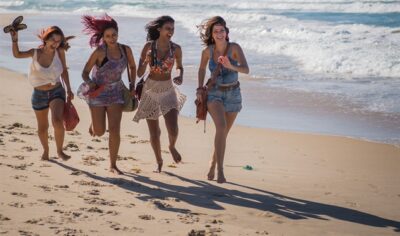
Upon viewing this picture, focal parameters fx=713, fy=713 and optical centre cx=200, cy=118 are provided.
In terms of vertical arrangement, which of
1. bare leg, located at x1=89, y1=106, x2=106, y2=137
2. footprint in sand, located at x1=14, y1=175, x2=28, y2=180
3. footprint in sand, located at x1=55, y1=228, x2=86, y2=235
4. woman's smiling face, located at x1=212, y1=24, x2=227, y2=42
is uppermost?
woman's smiling face, located at x1=212, y1=24, x2=227, y2=42

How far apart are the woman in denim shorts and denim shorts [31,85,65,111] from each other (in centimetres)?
145

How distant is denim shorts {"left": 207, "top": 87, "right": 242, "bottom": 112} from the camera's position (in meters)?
6.85

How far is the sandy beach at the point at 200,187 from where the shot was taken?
17.2 ft

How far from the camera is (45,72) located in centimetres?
709

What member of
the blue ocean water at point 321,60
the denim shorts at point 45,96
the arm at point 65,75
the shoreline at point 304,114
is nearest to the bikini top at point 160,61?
the arm at point 65,75

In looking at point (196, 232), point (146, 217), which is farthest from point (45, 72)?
point (196, 232)

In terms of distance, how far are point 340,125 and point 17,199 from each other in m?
6.05

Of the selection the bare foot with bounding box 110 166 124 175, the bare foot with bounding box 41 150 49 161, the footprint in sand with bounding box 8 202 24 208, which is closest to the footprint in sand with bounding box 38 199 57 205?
the footprint in sand with bounding box 8 202 24 208

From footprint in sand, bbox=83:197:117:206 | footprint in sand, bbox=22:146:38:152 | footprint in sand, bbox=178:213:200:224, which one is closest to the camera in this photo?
footprint in sand, bbox=178:213:200:224

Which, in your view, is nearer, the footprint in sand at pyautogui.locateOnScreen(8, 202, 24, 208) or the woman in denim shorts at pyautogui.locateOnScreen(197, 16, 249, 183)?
the footprint in sand at pyautogui.locateOnScreen(8, 202, 24, 208)

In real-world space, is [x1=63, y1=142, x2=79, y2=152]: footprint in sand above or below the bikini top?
below

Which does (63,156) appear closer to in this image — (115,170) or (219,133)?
(115,170)

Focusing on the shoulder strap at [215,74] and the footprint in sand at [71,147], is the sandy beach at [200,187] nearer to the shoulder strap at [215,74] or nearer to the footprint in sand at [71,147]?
the footprint in sand at [71,147]

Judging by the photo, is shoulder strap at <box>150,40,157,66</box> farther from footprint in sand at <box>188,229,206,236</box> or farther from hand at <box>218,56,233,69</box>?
footprint in sand at <box>188,229,206,236</box>
